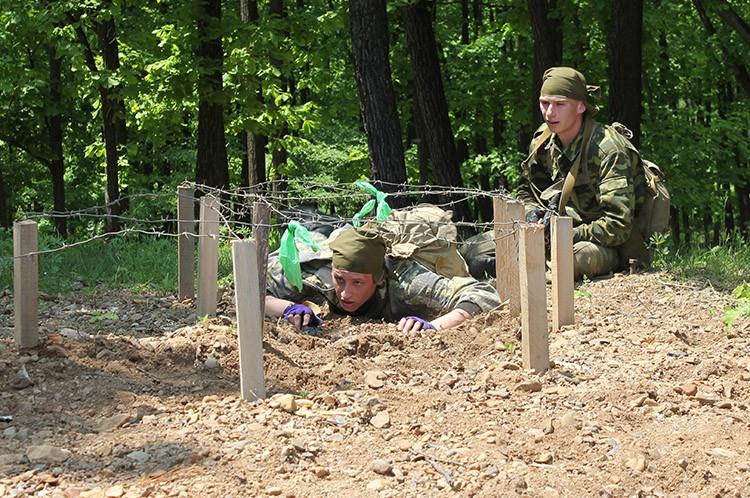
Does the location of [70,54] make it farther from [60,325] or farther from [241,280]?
[241,280]

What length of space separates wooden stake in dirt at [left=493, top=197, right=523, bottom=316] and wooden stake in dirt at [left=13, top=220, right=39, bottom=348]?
2.68 metres

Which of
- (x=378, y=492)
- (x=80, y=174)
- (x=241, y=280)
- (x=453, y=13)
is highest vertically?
(x=453, y=13)

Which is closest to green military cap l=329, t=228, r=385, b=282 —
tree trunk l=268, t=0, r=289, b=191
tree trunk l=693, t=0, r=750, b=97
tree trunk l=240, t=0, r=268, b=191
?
tree trunk l=240, t=0, r=268, b=191

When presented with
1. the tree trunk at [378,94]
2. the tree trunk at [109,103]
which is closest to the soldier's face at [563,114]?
the tree trunk at [378,94]

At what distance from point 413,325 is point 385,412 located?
5.99 feet

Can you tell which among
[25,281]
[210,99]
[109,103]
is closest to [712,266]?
[25,281]

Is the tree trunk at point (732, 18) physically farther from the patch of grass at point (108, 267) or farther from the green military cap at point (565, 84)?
the patch of grass at point (108, 267)

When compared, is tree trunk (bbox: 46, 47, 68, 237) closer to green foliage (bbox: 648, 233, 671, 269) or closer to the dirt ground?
green foliage (bbox: 648, 233, 671, 269)

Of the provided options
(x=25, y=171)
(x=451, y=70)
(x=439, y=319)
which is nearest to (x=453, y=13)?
(x=451, y=70)

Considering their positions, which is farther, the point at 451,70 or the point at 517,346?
the point at 451,70

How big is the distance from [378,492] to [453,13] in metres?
17.3

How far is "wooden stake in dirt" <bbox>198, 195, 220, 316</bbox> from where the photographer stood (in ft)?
20.0

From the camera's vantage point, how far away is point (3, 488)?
11.5ft

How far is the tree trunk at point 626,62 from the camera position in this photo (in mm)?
11781
